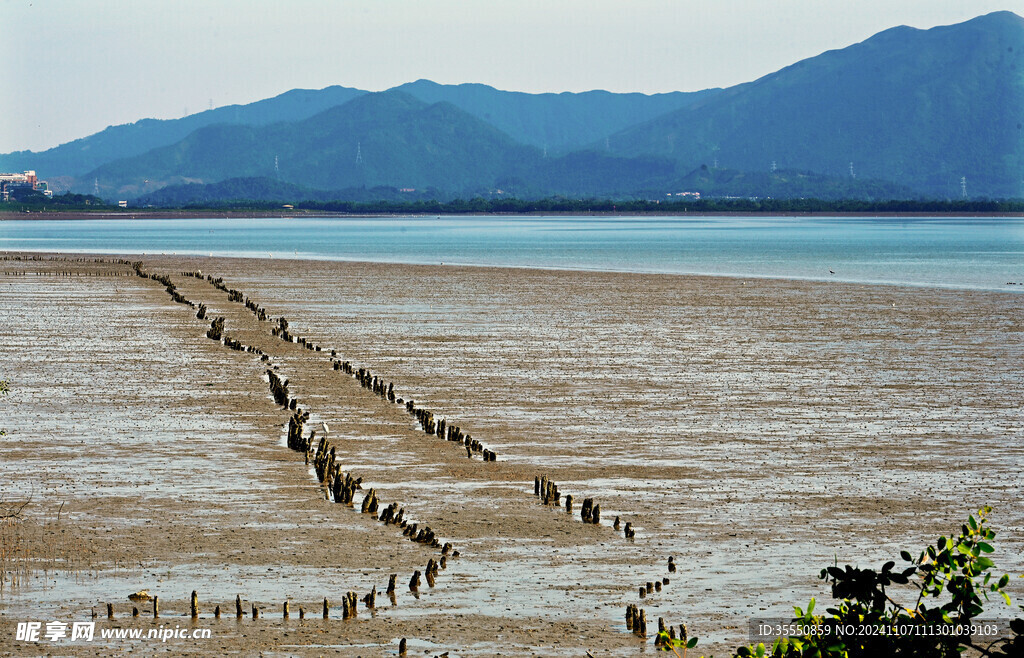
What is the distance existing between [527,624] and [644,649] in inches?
52.4

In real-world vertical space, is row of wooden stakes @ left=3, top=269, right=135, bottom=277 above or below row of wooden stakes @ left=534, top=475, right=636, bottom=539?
above

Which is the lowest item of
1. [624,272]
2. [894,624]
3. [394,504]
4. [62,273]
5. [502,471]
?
[502,471]

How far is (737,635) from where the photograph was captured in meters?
12.8

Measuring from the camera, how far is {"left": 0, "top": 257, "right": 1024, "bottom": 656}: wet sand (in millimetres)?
13734

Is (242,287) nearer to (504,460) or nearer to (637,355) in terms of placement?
(637,355)

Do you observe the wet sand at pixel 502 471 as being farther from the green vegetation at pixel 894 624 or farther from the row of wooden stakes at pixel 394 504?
the green vegetation at pixel 894 624

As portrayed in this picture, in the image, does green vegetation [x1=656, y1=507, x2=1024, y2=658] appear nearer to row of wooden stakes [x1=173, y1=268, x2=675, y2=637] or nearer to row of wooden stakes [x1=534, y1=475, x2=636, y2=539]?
row of wooden stakes [x1=173, y1=268, x2=675, y2=637]

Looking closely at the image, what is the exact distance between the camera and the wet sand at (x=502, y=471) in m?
13.7

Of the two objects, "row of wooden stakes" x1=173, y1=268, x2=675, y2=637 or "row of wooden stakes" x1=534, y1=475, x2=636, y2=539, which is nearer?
"row of wooden stakes" x1=173, y1=268, x2=675, y2=637

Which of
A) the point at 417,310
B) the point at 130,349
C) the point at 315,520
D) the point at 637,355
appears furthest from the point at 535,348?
the point at 315,520

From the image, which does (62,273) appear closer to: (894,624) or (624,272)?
(624,272)

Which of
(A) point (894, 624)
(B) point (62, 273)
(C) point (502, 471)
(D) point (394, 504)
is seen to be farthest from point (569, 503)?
(B) point (62, 273)

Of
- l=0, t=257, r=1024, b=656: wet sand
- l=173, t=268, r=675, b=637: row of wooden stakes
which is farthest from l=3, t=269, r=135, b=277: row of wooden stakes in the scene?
l=173, t=268, r=675, b=637: row of wooden stakes

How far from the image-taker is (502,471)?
20703 mm
